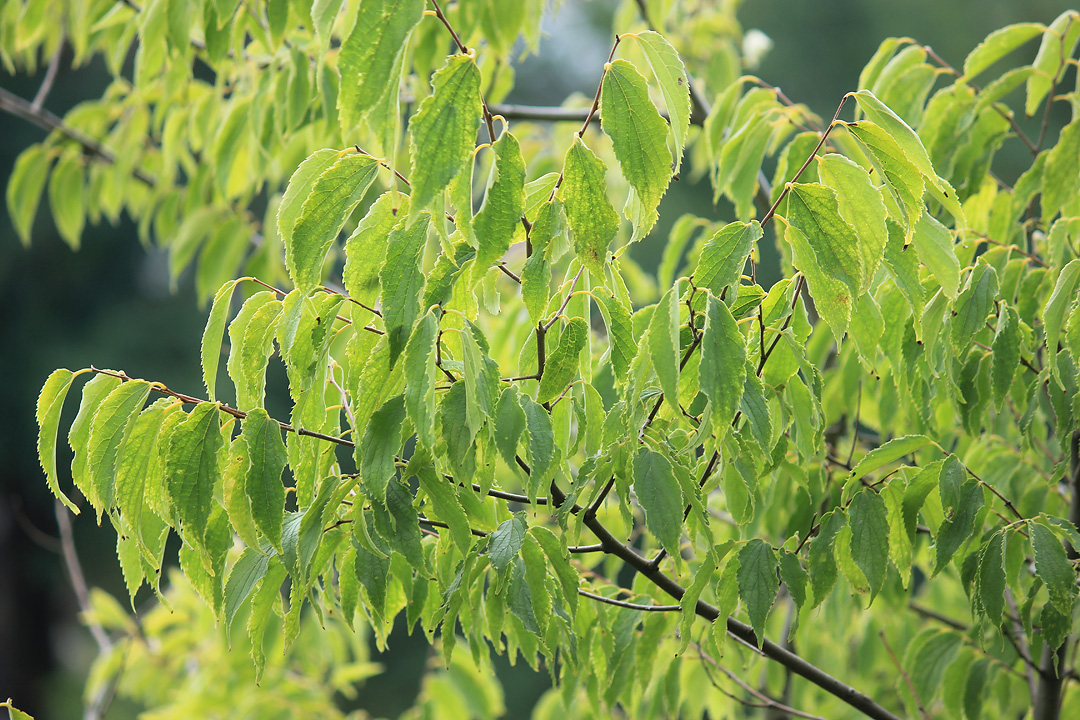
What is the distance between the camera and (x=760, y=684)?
1626 mm

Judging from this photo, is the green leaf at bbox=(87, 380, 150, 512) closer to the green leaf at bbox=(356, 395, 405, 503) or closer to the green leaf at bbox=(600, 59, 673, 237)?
the green leaf at bbox=(356, 395, 405, 503)

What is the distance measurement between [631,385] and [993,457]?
69cm

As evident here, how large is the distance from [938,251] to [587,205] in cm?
30

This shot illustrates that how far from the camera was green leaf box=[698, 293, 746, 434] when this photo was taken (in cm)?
58

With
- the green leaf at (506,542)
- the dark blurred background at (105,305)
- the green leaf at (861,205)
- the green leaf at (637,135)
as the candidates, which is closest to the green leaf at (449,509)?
the green leaf at (506,542)

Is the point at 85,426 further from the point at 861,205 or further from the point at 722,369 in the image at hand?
the point at 861,205

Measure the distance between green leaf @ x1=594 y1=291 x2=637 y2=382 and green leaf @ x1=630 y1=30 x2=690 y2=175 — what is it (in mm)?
125

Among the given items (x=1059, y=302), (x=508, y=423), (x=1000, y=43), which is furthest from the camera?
(x=1000, y=43)

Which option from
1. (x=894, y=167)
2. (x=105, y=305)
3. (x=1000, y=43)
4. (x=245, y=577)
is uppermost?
(x=1000, y=43)

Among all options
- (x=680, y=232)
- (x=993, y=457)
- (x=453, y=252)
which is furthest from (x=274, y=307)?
(x=993, y=457)

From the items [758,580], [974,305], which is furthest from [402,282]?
[974,305]

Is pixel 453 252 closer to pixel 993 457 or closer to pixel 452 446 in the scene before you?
pixel 452 446

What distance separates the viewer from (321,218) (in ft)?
1.99

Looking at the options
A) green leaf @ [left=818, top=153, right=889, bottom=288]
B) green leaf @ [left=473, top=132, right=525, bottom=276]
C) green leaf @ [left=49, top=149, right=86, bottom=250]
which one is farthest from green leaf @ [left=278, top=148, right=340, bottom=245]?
green leaf @ [left=49, top=149, right=86, bottom=250]
